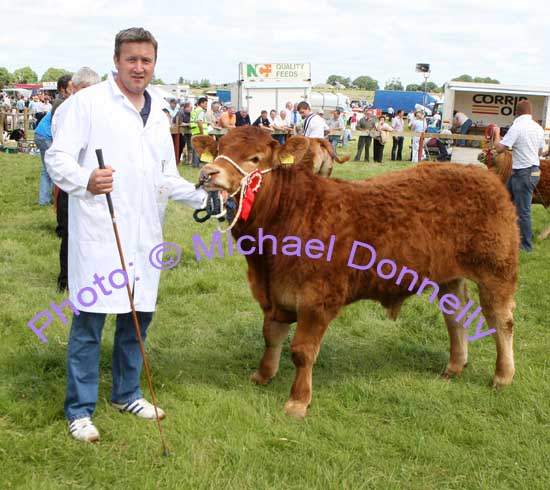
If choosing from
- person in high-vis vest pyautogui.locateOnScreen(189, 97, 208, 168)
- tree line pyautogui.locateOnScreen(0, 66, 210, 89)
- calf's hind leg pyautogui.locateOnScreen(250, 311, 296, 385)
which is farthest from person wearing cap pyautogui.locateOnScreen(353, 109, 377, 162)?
tree line pyautogui.locateOnScreen(0, 66, 210, 89)

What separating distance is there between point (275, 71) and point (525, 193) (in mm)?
20809

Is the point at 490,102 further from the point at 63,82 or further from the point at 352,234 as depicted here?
the point at 352,234

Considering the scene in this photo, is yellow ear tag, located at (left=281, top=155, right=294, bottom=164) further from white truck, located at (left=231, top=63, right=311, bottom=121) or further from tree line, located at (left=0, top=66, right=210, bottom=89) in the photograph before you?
tree line, located at (left=0, top=66, right=210, bottom=89)

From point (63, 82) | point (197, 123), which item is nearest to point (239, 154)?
point (63, 82)

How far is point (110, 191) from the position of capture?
3.36 meters

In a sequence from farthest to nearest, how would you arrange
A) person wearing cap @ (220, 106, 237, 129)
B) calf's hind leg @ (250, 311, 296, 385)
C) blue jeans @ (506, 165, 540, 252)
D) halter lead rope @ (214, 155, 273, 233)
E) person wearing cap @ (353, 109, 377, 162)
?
person wearing cap @ (353, 109, 377, 162), person wearing cap @ (220, 106, 237, 129), blue jeans @ (506, 165, 540, 252), calf's hind leg @ (250, 311, 296, 385), halter lead rope @ (214, 155, 273, 233)

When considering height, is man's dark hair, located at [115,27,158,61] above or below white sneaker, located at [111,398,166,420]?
above

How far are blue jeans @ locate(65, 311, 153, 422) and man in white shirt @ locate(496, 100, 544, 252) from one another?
6714 mm

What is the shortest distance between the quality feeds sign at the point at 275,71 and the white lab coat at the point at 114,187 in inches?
985

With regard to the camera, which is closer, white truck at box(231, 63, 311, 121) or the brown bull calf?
the brown bull calf

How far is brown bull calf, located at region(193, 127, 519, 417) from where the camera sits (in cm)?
415

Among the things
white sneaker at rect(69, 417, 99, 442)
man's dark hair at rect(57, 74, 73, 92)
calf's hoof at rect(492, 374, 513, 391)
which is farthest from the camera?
man's dark hair at rect(57, 74, 73, 92)

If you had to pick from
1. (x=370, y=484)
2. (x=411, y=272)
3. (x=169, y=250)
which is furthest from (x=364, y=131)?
(x=370, y=484)

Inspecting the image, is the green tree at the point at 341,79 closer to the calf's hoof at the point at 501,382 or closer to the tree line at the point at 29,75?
the tree line at the point at 29,75
